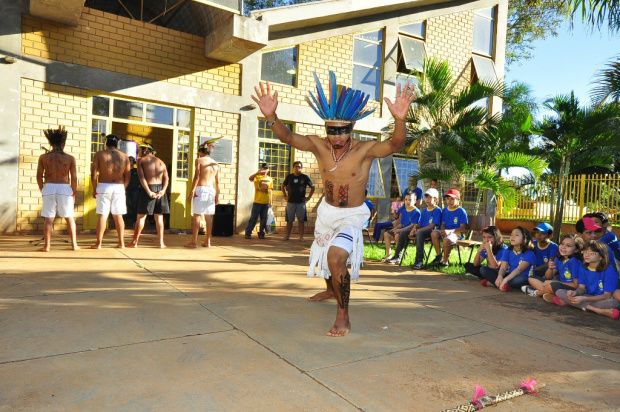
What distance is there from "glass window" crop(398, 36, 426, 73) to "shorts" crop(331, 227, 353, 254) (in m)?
11.2

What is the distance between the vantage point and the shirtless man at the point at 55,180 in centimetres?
704

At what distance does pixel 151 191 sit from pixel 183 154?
3024 mm

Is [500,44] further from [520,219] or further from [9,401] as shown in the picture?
[9,401]

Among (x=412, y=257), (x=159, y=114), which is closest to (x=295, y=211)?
(x=412, y=257)

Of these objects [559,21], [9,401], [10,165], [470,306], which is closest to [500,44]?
[559,21]

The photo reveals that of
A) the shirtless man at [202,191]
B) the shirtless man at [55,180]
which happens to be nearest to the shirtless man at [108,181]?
the shirtless man at [55,180]

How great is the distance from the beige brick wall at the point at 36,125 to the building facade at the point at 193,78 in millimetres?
20

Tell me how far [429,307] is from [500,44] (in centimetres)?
1452

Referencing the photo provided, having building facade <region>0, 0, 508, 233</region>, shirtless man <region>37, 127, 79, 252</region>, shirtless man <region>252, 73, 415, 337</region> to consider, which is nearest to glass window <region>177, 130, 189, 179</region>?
building facade <region>0, 0, 508, 233</region>

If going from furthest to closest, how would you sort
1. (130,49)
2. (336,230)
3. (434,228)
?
(130,49)
(434,228)
(336,230)

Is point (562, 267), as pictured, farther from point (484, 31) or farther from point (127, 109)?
point (484, 31)

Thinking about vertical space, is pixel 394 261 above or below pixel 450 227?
below

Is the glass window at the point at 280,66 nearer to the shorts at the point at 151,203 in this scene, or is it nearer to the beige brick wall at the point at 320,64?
→ the beige brick wall at the point at 320,64

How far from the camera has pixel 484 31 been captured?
1597 cm
